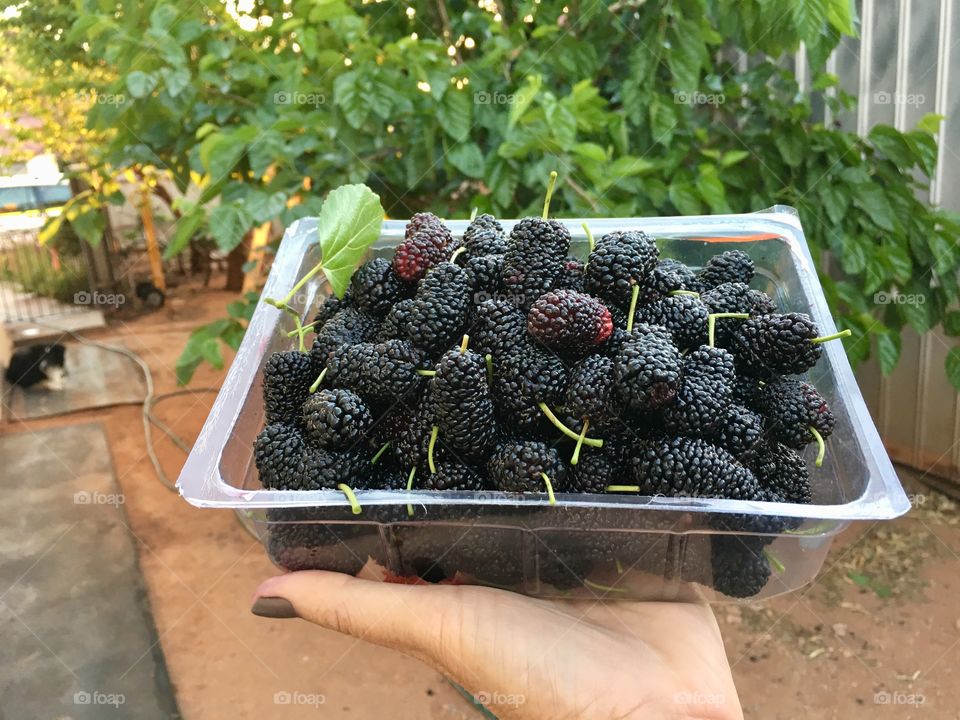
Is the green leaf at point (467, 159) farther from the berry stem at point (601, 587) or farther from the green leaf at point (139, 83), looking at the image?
the berry stem at point (601, 587)

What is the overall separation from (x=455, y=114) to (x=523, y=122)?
0.15 m

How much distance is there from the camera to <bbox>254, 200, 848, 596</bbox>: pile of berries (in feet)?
2.39

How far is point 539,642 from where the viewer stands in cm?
81

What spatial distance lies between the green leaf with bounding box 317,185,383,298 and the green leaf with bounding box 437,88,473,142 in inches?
17.5

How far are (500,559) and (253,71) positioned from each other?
3.60 feet

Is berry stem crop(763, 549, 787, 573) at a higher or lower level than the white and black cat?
higher

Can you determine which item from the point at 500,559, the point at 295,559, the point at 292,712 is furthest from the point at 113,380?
the point at 500,559

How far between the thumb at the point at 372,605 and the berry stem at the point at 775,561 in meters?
0.31

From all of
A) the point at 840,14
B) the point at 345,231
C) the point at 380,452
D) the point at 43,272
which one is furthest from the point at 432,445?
the point at 43,272

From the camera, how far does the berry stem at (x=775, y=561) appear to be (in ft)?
2.49

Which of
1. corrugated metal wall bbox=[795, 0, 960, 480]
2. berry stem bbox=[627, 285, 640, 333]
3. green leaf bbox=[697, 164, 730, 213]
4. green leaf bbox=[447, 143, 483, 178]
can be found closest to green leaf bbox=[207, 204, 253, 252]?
green leaf bbox=[447, 143, 483, 178]

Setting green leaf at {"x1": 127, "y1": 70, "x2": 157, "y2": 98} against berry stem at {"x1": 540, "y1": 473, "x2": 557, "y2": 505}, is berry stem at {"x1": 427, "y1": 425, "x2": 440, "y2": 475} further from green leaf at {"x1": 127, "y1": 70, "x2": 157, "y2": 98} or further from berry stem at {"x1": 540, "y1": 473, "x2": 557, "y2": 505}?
green leaf at {"x1": 127, "y1": 70, "x2": 157, "y2": 98}

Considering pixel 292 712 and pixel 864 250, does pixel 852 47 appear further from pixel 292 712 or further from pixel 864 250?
pixel 292 712

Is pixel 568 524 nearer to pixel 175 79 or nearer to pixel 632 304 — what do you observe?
pixel 632 304
